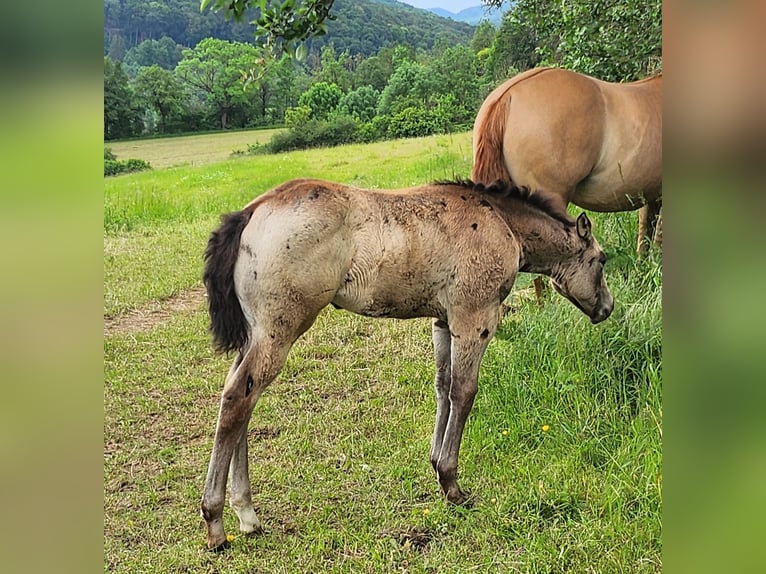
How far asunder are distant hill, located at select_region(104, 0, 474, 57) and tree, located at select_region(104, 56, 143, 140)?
27 centimetres

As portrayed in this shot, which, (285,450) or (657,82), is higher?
(657,82)

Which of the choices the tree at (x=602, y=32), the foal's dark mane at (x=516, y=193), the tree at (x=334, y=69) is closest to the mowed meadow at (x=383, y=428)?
the tree at (x=334, y=69)

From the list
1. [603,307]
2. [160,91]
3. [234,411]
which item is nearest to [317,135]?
[160,91]

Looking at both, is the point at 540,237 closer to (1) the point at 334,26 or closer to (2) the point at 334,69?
(2) the point at 334,69

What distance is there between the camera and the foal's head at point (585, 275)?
8.96ft

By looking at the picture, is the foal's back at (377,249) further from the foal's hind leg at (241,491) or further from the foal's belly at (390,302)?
the foal's hind leg at (241,491)

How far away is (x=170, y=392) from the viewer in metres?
3.60

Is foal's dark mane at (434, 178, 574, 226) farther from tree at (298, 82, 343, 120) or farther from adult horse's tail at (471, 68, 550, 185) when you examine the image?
tree at (298, 82, 343, 120)
